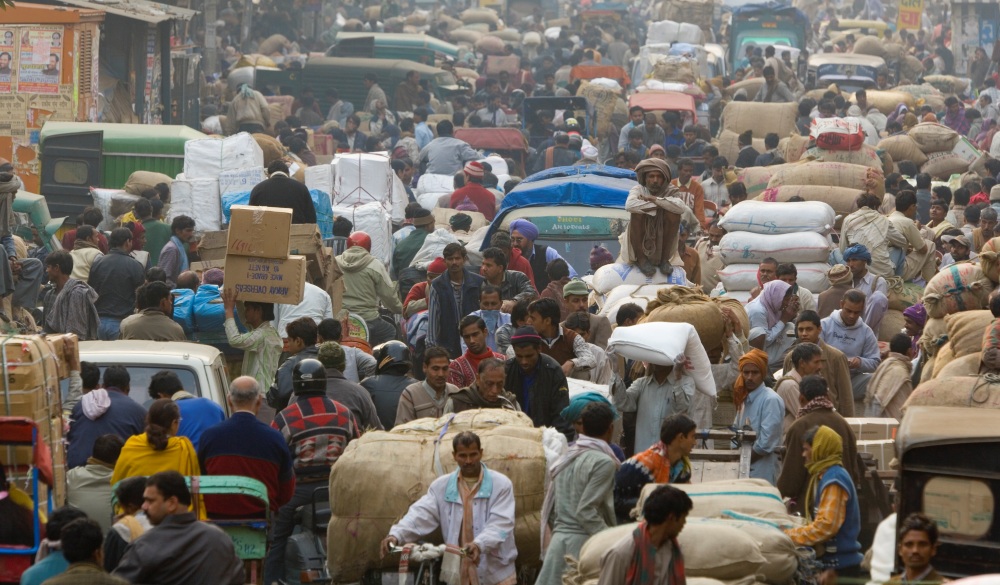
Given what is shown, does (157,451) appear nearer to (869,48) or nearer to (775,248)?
(775,248)

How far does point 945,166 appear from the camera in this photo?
21344 mm

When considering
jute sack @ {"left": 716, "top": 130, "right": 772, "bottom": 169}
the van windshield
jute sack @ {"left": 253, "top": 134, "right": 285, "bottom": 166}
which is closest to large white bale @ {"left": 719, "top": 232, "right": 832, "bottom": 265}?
the van windshield

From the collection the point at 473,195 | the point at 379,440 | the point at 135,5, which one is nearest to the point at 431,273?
the point at 379,440

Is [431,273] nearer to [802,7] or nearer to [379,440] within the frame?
[379,440]

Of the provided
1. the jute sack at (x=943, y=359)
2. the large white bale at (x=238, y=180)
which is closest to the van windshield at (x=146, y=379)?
the jute sack at (x=943, y=359)

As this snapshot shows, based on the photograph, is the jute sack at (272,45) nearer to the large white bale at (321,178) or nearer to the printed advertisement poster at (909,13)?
the printed advertisement poster at (909,13)

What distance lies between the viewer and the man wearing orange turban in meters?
9.21

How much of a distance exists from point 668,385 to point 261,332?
121 inches

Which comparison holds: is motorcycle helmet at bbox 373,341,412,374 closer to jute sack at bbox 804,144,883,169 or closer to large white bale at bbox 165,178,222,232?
large white bale at bbox 165,178,222,232

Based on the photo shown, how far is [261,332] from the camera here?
11.4 m

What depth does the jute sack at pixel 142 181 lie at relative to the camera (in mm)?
17297

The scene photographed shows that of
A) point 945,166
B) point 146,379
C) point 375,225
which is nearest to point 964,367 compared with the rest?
point 146,379

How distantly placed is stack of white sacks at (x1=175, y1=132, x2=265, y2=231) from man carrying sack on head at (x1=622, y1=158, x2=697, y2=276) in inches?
205

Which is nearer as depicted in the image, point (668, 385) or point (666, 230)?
point (668, 385)
